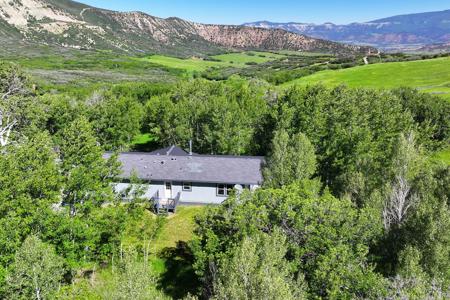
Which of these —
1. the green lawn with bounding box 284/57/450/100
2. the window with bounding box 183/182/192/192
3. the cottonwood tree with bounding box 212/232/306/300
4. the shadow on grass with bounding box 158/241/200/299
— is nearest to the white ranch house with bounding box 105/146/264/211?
the window with bounding box 183/182/192/192

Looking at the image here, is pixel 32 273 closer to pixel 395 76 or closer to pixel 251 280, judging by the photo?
pixel 251 280

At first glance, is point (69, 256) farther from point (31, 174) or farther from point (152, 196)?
point (152, 196)

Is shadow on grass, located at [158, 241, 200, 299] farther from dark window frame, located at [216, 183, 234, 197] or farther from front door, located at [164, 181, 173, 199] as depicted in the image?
front door, located at [164, 181, 173, 199]

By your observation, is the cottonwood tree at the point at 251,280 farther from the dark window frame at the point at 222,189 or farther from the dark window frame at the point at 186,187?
the dark window frame at the point at 186,187

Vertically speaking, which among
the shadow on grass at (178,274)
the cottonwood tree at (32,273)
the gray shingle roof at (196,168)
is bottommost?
the shadow on grass at (178,274)

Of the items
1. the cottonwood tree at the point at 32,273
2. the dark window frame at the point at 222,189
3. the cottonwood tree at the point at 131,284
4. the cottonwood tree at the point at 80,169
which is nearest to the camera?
the cottonwood tree at the point at 131,284

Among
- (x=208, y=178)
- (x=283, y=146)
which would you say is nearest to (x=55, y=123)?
(x=208, y=178)

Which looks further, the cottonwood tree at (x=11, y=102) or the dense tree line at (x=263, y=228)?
the cottonwood tree at (x=11, y=102)

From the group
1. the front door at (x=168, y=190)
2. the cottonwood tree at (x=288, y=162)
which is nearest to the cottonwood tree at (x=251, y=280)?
the cottonwood tree at (x=288, y=162)
